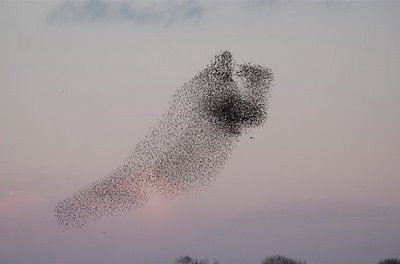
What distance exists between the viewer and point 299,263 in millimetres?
179125

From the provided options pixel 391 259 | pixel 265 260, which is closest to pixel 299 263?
pixel 265 260

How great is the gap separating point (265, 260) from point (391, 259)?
1513 inches

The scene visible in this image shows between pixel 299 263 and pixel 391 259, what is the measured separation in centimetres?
2555

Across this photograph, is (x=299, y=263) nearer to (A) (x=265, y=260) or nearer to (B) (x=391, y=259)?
(A) (x=265, y=260)

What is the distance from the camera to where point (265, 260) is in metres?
190

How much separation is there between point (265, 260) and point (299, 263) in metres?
13.9

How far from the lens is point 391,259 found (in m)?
169

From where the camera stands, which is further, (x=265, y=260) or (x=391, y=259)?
(x=265, y=260)
